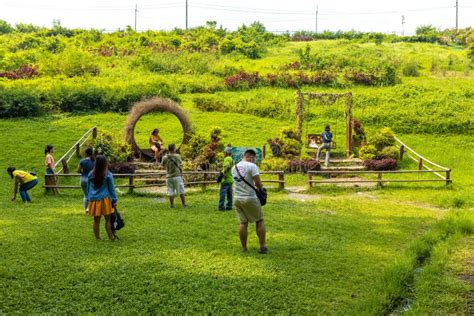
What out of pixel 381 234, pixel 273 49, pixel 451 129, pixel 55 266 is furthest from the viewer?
pixel 273 49

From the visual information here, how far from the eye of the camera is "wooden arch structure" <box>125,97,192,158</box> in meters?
18.1

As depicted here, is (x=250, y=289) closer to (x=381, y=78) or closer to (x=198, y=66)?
(x=381, y=78)

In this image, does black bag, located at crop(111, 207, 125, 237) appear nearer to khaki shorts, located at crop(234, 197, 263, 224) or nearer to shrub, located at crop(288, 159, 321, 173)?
khaki shorts, located at crop(234, 197, 263, 224)

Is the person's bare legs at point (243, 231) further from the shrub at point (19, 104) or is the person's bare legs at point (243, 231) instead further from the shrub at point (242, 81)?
the shrub at point (242, 81)

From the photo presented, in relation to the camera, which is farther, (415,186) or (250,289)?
(415,186)

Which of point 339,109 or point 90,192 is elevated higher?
point 339,109

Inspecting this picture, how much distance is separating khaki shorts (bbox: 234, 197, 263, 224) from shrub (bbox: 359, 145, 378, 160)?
11.4 m

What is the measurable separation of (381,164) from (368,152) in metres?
1.16

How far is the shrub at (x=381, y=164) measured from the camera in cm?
1725

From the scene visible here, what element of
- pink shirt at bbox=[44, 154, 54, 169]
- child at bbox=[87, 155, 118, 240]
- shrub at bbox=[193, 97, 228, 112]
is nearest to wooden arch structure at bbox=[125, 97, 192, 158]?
pink shirt at bbox=[44, 154, 54, 169]

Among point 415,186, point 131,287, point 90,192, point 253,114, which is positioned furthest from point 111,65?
point 131,287

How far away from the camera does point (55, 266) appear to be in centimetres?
711

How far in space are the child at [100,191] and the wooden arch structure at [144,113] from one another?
9.92 metres

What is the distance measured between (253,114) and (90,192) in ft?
52.9
